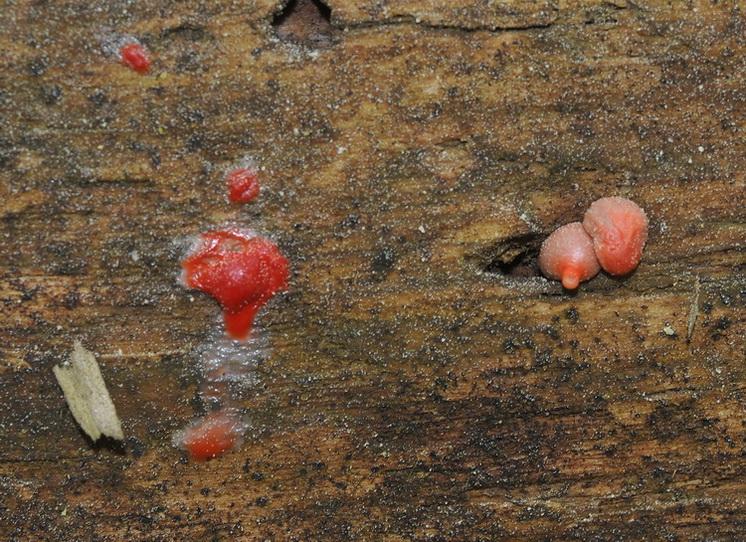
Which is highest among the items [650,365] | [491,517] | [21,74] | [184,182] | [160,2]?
[160,2]

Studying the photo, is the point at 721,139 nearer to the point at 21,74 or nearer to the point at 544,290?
the point at 544,290

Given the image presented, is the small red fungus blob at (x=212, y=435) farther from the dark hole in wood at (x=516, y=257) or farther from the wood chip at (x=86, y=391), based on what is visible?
the dark hole in wood at (x=516, y=257)

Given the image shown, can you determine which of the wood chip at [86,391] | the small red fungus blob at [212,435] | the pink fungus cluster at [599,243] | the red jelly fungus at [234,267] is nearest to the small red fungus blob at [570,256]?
the pink fungus cluster at [599,243]

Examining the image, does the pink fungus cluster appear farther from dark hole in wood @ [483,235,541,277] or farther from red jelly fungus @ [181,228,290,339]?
red jelly fungus @ [181,228,290,339]

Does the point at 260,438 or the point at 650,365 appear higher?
the point at 650,365

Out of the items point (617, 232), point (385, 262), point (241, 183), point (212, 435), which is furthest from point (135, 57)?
point (617, 232)

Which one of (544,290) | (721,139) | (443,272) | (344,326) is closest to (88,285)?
(344,326)
